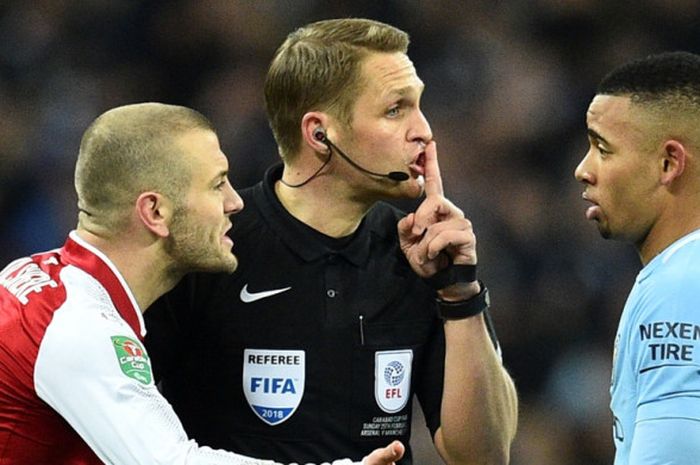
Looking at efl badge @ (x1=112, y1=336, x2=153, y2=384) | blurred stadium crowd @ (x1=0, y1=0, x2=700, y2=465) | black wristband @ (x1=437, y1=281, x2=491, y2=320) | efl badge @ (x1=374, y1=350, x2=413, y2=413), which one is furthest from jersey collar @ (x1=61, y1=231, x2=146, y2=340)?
blurred stadium crowd @ (x1=0, y1=0, x2=700, y2=465)

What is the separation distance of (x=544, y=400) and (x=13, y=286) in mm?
3387

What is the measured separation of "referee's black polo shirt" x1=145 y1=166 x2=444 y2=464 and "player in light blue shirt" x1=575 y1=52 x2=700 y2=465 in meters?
0.56

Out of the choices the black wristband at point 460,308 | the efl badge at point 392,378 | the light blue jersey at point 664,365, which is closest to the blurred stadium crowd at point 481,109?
the efl badge at point 392,378

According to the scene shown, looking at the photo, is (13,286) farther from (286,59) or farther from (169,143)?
(286,59)

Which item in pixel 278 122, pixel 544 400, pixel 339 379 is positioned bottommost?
pixel 544 400

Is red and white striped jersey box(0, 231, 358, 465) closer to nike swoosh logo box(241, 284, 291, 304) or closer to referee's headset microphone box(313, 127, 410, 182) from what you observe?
nike swoosh logo box(241, 284, 291, 304)

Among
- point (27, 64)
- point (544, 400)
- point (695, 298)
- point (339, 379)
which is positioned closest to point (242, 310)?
point (339, 379)

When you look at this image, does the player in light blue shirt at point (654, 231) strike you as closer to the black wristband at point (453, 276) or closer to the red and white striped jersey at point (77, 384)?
the black wristband at point (453, 276)

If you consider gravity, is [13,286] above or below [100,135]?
below

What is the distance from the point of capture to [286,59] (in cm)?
323

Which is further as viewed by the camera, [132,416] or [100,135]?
→ [100,135]

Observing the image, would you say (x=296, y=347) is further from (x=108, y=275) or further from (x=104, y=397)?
(x=104, y=397)

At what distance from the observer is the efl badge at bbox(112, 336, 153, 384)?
262 cm

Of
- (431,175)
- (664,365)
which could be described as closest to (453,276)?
(431,175)
